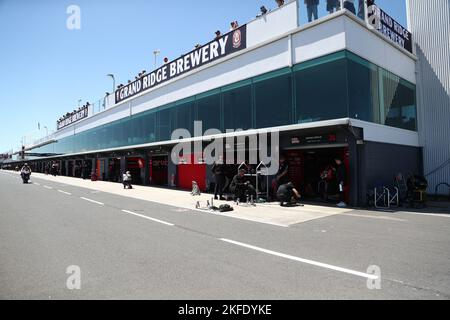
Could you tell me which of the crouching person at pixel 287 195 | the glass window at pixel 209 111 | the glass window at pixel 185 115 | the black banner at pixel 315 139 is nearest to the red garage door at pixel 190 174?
the glass window at pixel 185 115

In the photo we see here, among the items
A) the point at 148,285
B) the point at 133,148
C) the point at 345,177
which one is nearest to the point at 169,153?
the point at 133,148

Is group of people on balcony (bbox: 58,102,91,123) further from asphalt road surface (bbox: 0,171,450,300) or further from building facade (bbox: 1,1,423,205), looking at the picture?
asphalt road surface (bbox: 0,171,450,300)

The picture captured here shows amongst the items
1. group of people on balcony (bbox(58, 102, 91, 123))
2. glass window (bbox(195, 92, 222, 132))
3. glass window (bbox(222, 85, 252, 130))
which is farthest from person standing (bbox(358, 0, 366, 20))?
group of people on balcony (bbox(58, 102, 91, 123))

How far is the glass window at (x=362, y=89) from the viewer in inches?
478

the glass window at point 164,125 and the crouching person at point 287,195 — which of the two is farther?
the glass window at point 164,125

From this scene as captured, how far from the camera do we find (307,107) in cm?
1312

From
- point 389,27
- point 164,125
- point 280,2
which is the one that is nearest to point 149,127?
point 164,125

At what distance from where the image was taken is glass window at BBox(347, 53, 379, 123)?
12141 millimetres

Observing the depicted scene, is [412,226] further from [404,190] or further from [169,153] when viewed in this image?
[169,153]

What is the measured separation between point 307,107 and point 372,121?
2.85 meters

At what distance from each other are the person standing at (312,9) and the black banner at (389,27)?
247 cm

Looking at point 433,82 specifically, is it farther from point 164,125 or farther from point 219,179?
point 164,125

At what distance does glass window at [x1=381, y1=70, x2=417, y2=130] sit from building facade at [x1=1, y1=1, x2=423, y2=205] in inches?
2.0

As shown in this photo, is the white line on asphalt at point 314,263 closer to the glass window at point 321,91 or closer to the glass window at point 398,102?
the glass window at point 321,91
